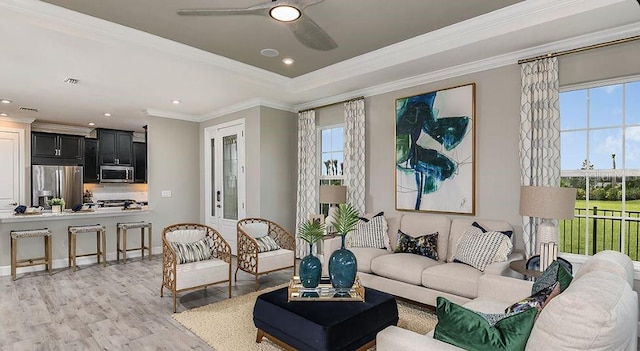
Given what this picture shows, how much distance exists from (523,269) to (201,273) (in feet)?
10.6

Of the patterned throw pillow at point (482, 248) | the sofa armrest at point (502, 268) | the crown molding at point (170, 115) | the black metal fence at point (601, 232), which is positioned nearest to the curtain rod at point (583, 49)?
the black metal fence at point (601, 232)

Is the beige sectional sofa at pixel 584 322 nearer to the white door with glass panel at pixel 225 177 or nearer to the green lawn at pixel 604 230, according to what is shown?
the green lawn at pixel 604 230

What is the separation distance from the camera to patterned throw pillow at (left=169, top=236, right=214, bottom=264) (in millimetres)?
4148

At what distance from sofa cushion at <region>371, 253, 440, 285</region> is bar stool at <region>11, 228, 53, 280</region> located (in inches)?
193

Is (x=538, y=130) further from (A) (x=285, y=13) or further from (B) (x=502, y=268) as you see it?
(A) (x=285, y=13)

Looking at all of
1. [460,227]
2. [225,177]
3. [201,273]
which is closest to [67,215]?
[225,177]

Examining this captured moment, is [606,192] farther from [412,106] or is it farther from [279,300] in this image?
[279,300]

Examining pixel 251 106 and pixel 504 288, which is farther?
pixel 251 106

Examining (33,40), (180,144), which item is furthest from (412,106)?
(180,144)

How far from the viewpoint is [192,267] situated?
4.00 meters

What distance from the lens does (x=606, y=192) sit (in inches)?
138

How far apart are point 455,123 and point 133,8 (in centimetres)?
359

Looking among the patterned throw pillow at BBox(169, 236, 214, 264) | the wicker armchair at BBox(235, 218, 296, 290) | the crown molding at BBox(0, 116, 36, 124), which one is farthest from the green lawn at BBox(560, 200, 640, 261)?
the crown molding at BBox(0, 116, 36, 124)

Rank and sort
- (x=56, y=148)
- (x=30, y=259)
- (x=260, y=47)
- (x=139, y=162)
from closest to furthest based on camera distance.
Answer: (x=260, y=47) < (x=30, y=259) < (x=56, y=148) < (x=139, y=162)
